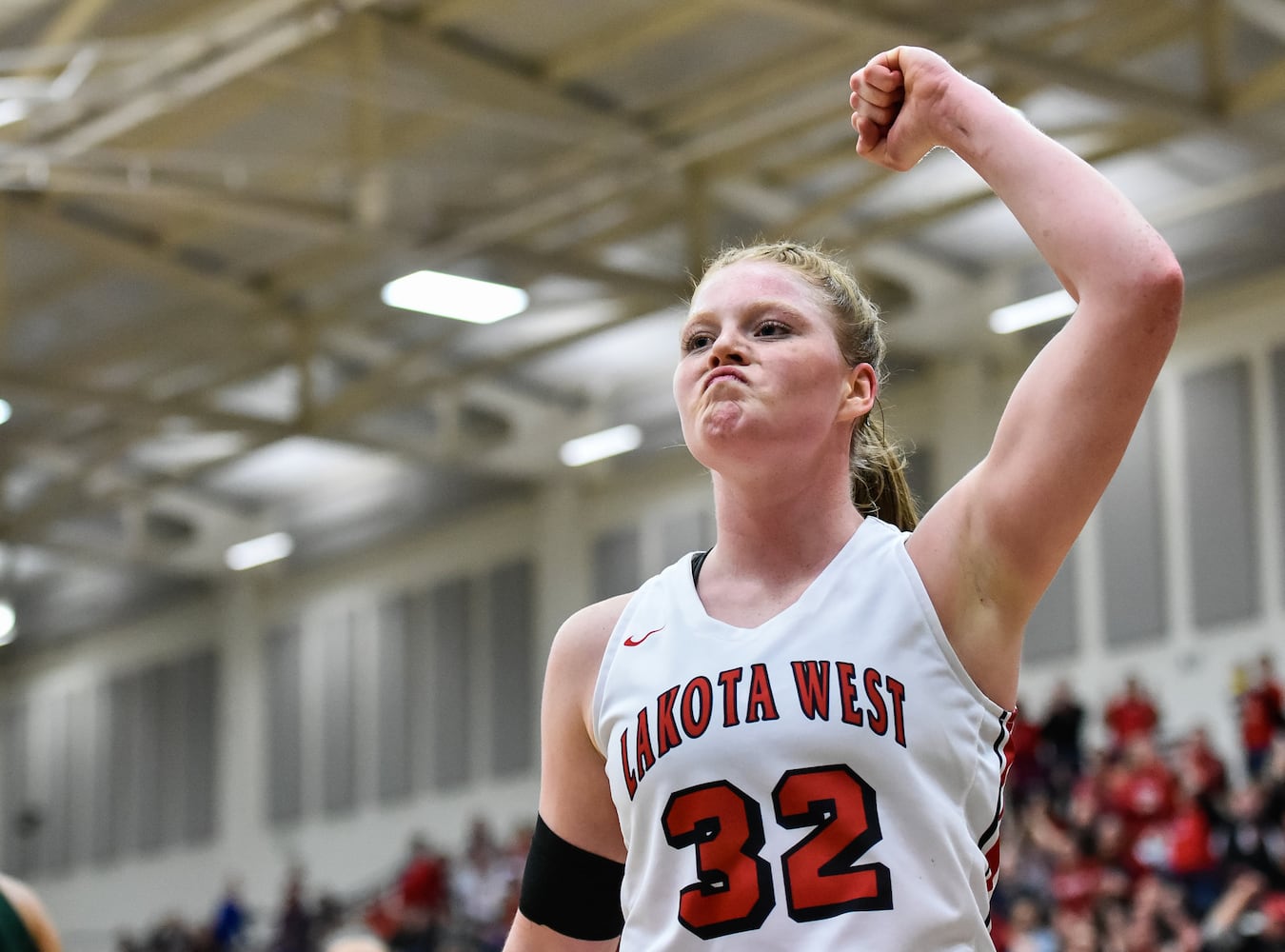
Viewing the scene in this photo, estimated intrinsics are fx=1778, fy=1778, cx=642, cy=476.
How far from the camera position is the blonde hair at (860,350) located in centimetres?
266

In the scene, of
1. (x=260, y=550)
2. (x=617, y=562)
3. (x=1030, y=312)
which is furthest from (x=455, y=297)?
(x=260, y=550)

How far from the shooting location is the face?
247 centimetres

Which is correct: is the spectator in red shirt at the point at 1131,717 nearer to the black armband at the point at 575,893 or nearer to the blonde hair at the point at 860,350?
the blonde hair at the point at 860,350

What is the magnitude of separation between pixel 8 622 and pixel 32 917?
102ft

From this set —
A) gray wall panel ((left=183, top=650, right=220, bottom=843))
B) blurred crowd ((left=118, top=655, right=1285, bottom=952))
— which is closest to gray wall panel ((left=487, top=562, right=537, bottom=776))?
blurred crowd ((left=118, top=655, right=1285, bottom=952))

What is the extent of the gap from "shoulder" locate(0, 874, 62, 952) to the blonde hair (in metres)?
2.50

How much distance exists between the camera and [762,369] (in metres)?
2.49

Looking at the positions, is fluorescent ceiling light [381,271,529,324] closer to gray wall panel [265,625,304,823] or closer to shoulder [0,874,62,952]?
gray wall panel [265,625,304,823]

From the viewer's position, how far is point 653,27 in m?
16.6

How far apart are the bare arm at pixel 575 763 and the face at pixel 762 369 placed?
0.34 meters

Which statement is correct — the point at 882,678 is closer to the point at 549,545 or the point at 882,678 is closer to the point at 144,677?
the point at 549,545

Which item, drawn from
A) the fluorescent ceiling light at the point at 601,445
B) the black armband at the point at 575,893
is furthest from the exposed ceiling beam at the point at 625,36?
the black armband at the point at 575,893

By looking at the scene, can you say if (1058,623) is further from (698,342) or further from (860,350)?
(698,342)

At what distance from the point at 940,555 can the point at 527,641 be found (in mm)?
25518
